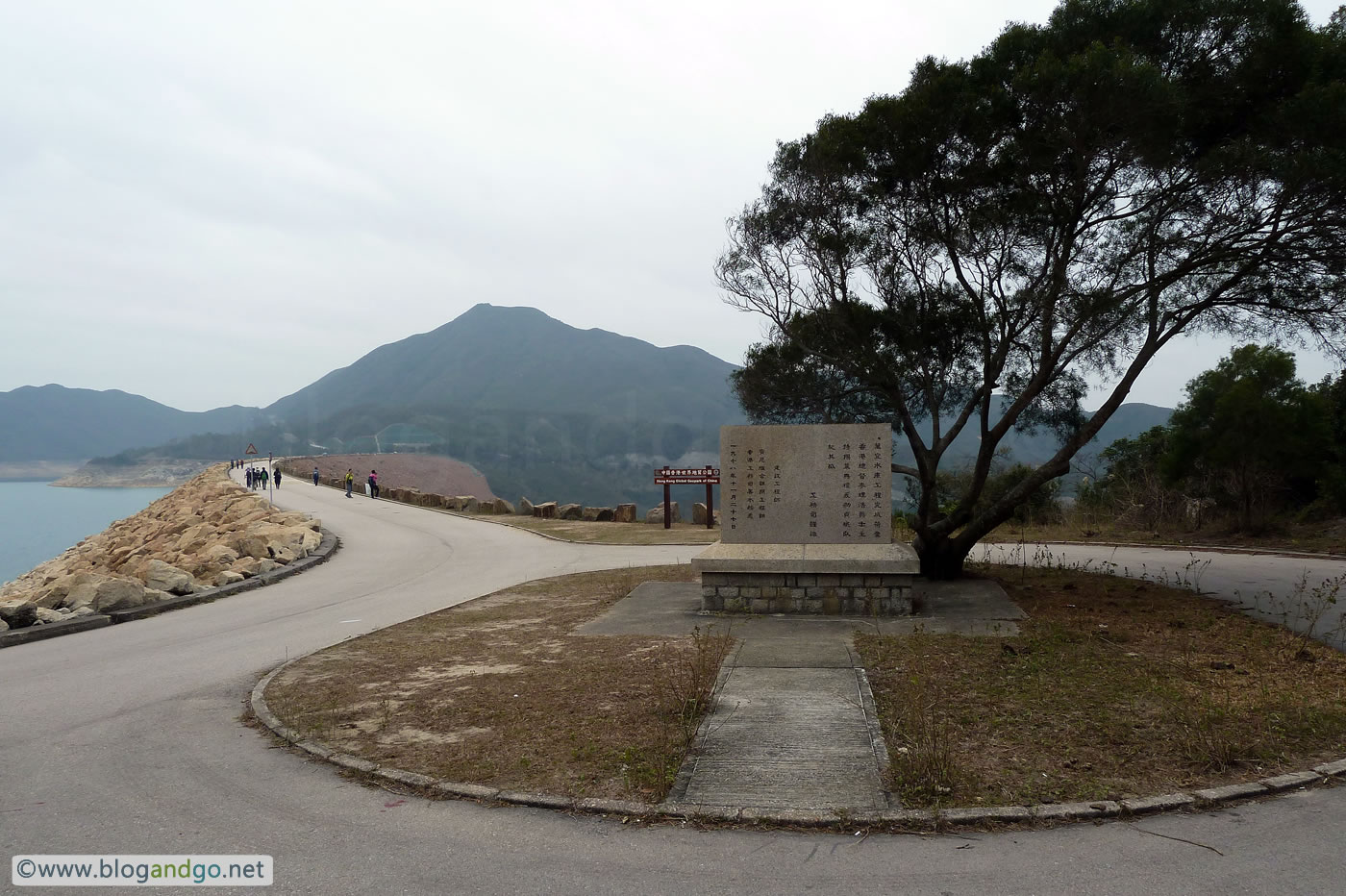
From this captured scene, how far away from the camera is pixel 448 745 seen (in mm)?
5340

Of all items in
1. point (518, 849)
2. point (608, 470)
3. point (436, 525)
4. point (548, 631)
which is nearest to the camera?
point (518, 849)

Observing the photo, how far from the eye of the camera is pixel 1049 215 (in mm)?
10547

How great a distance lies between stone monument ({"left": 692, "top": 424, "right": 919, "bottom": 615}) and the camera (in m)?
9.84

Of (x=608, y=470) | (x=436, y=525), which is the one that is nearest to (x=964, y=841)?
(x=436, y=525)

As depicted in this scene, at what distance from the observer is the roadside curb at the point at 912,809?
13.5ft

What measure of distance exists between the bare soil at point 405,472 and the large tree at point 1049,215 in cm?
3861

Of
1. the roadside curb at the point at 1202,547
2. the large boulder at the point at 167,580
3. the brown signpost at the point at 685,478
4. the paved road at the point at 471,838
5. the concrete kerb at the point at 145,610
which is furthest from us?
the brown signpost at the point at 685,478

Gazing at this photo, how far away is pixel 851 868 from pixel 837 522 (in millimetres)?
7775

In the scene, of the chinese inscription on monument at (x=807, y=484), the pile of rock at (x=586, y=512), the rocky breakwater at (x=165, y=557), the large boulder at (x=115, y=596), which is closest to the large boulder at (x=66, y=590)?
the rocky breakwater at (x=165, y=557)

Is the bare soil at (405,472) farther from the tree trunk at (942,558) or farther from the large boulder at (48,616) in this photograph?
the tree trunk at (942,558)

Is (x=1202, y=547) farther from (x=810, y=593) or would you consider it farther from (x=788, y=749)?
(x=788, y=749)

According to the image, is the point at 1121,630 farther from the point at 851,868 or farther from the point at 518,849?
the point at 518,849

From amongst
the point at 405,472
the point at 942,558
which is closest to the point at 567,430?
the point at 405,472

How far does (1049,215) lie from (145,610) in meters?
13.0
